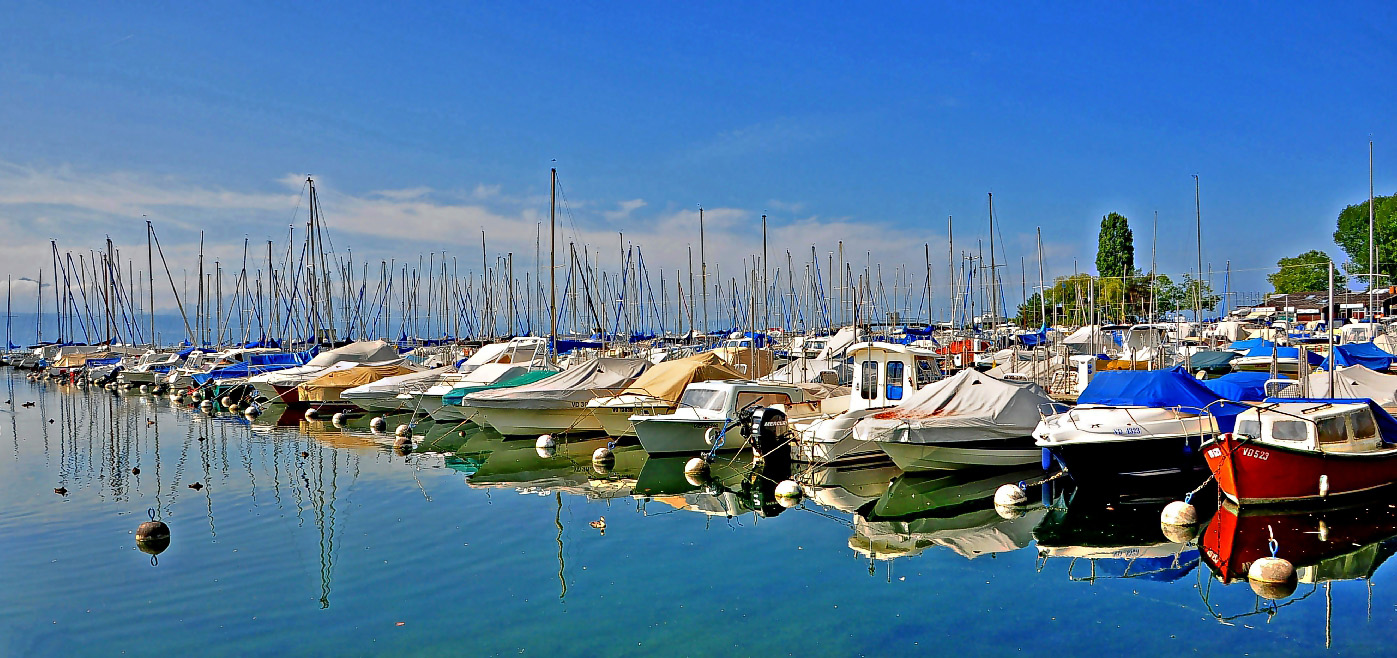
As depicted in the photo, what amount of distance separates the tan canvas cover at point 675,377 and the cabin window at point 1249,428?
1461 cm

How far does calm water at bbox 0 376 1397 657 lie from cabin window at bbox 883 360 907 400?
3.71 meters

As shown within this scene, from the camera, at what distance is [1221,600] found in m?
12.9

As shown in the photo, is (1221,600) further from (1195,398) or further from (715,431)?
(715,431)

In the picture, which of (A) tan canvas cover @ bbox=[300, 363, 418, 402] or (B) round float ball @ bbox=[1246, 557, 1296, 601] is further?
(A) tan canvas cover @ bbox=[300, 363, 418, 402]

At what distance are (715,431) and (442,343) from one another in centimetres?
5491

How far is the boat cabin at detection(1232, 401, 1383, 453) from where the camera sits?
1739cm

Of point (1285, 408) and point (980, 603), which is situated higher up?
point (1285, 408)

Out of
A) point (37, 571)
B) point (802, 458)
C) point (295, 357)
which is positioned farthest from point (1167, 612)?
point (295, 357)

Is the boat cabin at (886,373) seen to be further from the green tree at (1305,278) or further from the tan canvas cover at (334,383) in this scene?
the green tree at (1305,278)

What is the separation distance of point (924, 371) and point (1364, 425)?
36.8 feet

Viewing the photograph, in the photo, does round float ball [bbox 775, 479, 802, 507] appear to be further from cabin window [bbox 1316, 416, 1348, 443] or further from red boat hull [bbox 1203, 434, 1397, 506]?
cabin window [bbox 1316, 416, 1348, 443]

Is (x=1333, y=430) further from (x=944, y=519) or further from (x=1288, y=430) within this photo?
(x=944, y=519)

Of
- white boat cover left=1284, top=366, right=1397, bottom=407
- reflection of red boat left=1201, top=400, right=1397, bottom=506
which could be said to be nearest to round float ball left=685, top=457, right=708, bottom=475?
reflection of red boat left=1201, top=400, right=1397, bottom=506

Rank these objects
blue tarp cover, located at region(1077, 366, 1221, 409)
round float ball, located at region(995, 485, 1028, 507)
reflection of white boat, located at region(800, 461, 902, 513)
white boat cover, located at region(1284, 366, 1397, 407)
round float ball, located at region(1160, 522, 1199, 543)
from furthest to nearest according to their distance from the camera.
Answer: white boat cover, located at region(1284, 366, 1397, 407) → blue tarp cover, located at region(1077, 366, 1221, 409) → reflection of white boat, located at region(800, 461, 902, 513) → round float ball, located at region(995, 485, 1028, 507) → round float ball, located at region(1160, 522, 1199, 543)
